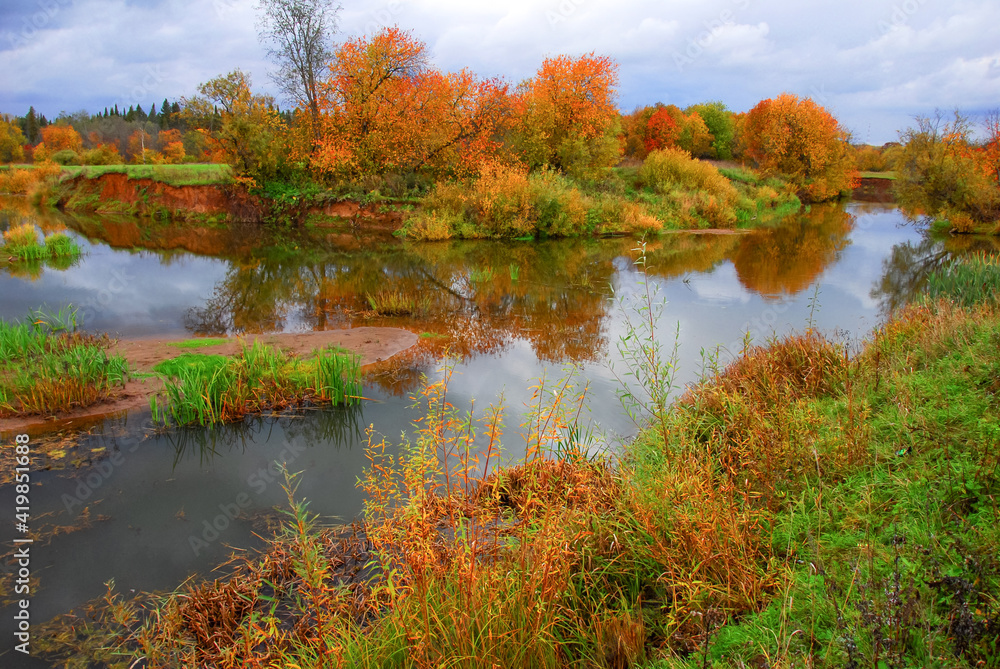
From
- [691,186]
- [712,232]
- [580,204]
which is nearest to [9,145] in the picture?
[580,204]

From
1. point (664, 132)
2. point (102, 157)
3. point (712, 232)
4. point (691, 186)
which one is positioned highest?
point (664, 132)

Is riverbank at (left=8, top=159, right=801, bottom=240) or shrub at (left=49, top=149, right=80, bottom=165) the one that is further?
shrub at (left=49, top=149, right=80, bottom=165)

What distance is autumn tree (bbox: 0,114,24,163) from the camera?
57.3 m

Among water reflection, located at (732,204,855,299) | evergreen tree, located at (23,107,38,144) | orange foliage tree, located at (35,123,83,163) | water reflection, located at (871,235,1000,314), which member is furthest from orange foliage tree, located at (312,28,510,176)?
evergreen tree, located at (23,107,38,144)

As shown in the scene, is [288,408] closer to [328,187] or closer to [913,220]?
[328,187]

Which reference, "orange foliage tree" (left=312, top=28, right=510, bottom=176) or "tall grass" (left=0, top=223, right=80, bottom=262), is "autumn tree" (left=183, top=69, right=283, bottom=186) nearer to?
"orange foliage tree" (left=312, top=28, right=510, bottom=176)

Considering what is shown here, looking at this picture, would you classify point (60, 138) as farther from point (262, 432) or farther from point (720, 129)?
point (262, 432)

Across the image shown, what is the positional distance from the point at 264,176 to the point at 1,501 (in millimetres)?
26447

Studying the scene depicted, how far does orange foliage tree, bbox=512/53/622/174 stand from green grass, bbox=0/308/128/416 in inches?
963

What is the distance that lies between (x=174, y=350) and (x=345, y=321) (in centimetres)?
314

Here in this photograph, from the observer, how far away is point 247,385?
7246 millimetres

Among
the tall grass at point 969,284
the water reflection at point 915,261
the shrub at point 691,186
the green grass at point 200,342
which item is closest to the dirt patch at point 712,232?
the shrub at point 691,186

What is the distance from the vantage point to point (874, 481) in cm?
396

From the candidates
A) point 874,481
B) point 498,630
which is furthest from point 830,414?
point 498,630
